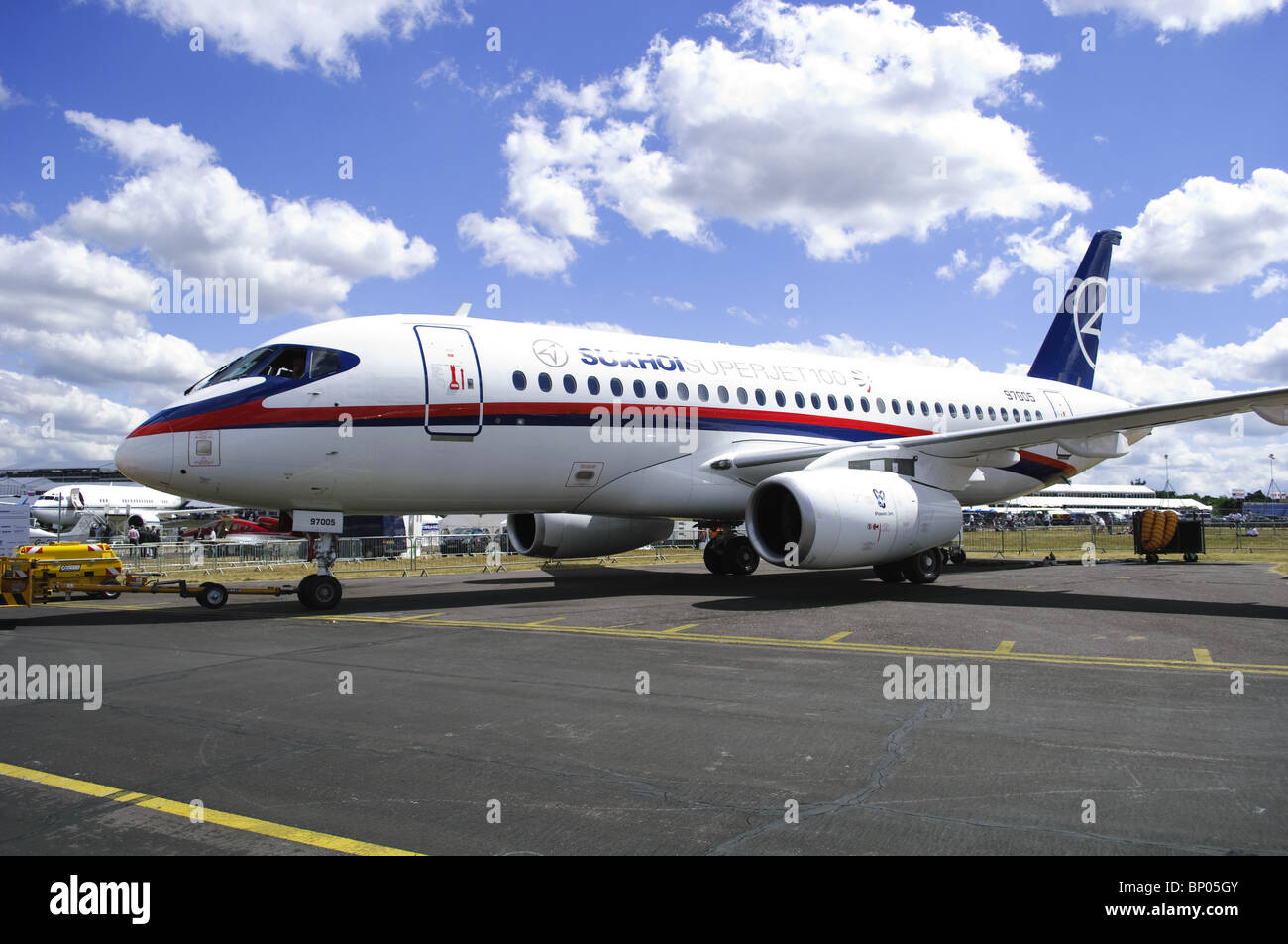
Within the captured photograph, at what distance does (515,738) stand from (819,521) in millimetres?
8428

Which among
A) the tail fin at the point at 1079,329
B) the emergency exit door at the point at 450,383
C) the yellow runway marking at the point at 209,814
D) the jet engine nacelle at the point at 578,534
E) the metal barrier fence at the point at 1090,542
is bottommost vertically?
the metal barrier fence at the point at 1090,542

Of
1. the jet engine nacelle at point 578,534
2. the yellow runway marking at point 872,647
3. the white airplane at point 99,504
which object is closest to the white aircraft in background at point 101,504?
the white airplane at point 99,504

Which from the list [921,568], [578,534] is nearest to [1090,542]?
[921,568]

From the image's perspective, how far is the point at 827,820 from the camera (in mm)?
4164

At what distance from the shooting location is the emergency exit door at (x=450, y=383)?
1317 cm

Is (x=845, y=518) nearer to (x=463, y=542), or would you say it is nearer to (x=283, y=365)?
(x=283, y=365)

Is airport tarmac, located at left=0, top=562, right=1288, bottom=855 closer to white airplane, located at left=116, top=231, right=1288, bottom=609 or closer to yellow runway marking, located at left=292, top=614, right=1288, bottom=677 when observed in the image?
yellow runway marking, located at left=292, top=614, right=1288, bottom=677

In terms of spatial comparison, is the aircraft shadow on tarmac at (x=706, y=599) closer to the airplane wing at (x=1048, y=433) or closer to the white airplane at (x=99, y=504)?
the airplane wing at (x=1048, y=433)

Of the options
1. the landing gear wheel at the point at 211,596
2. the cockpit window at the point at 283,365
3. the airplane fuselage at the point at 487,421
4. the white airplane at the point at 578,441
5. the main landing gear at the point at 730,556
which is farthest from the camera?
the main landing gear at the point at 730,556

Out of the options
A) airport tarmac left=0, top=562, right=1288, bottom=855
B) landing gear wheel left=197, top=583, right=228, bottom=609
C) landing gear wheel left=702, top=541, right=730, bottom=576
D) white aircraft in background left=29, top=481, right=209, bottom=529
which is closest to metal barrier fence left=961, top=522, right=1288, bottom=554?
landing gear wheel left=702, top=541, right=730, bottom=576

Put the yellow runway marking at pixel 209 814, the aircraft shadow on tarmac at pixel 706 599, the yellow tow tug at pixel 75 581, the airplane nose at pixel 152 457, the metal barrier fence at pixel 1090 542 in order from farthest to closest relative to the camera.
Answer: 1. the metal barrier fence at pixel 1090 542
2. the yellow tow tug at pixel 75 581
3. the aircraft shadow on tarmac at pixel 706 599
4. the airplane nose at pixel 152 457
5. the yellow runway marking at pixel 209 814

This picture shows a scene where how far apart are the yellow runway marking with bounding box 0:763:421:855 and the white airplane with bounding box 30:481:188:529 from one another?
46.3 metres

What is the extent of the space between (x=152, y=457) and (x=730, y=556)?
40.8 ft

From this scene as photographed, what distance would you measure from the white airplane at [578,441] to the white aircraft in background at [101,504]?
38.7m
